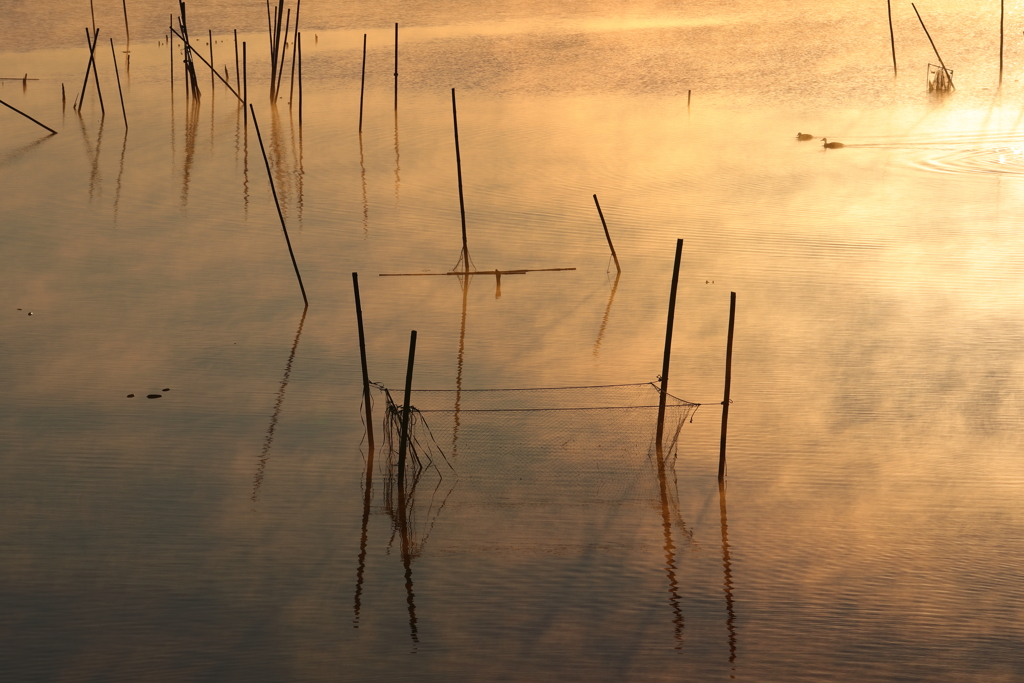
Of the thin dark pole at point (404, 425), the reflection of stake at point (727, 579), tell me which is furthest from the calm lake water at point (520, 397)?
the thin dark pole at point (404, 425)

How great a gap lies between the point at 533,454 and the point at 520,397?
532 millimetres

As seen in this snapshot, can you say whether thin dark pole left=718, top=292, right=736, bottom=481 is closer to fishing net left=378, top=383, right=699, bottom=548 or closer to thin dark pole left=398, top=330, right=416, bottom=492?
fishing net left=378, top=383, right=699, bottom=548

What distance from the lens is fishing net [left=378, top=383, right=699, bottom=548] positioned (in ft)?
13.0

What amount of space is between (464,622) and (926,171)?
19.4 ft

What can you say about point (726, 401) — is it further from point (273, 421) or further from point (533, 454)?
point (273, 421)

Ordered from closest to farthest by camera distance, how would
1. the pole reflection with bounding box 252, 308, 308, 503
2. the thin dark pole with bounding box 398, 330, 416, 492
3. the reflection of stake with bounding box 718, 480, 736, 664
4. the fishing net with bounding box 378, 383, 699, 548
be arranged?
the reflection of stake with bounding box 718, 480, 736, 664 → the thin dark pole with bounding box 398, 330, 416, 492 → the fishing net with bounding box 378, 383, 699, 548 → the pole reflection with bounding box 252, 308, 308, 503

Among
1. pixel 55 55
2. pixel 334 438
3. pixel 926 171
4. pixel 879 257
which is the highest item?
pixel 55 55

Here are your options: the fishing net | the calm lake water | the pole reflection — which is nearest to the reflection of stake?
the calm lake water

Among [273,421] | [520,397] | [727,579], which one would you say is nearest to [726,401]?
[727,579]

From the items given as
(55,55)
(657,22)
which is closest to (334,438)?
(55,55)

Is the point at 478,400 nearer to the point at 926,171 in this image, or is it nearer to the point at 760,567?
the point at 760,567

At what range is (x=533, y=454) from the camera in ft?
14.0

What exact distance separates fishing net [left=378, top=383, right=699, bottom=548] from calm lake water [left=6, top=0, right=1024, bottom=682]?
17mm

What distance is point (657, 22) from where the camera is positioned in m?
14.9
